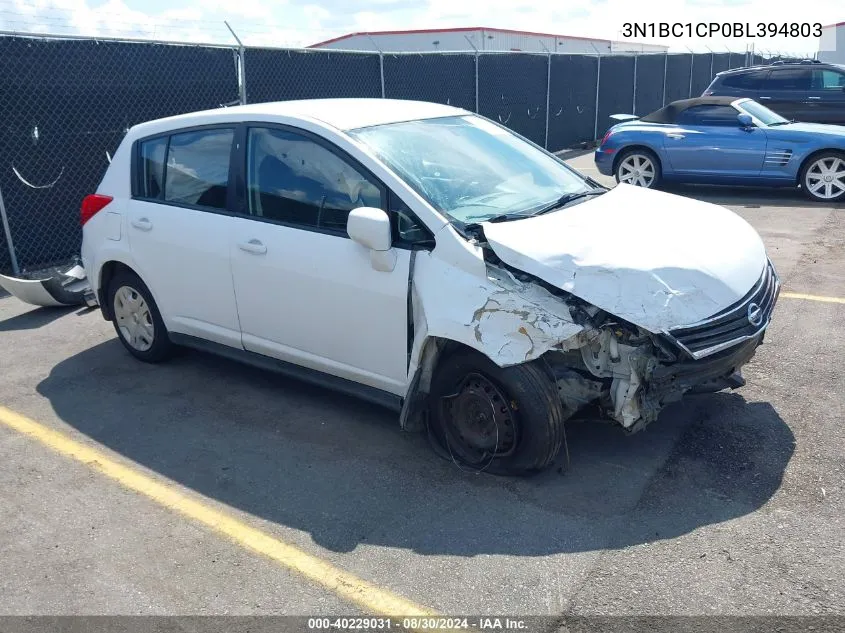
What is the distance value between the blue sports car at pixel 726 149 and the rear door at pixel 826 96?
4107 mm

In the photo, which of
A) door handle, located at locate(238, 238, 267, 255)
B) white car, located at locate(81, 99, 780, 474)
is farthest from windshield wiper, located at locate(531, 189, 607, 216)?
door handle, located at locate(238, 238, 267, 255)

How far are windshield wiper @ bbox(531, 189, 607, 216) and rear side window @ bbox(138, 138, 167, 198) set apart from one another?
263cm

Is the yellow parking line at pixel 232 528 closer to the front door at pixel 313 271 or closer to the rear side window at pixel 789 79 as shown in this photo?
the front door at pixel 313 271

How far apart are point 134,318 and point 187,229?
1.08m

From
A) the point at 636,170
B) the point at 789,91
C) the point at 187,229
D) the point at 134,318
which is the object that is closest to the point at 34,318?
the point at 134,318

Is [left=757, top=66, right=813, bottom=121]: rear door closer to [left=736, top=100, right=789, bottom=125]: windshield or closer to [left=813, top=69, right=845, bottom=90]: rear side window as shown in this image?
[left=813, top=69, right=845, bottom=90]: rear side window

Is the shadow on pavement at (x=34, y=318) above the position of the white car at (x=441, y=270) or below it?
below

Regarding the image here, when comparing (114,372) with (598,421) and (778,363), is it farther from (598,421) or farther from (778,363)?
(778,363)

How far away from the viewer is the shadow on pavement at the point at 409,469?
375 centimetres

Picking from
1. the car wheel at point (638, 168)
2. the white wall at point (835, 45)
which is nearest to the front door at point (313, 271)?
the car wheel at point (638, 168)

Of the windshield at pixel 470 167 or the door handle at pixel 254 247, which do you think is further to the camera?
the door handle at pixel 254 247

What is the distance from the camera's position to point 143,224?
5.52 m

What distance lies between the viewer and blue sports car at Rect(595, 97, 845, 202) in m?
11.2

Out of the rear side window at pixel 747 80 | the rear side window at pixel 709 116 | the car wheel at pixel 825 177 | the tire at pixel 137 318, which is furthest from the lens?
the rear side window at pixel 747 80
